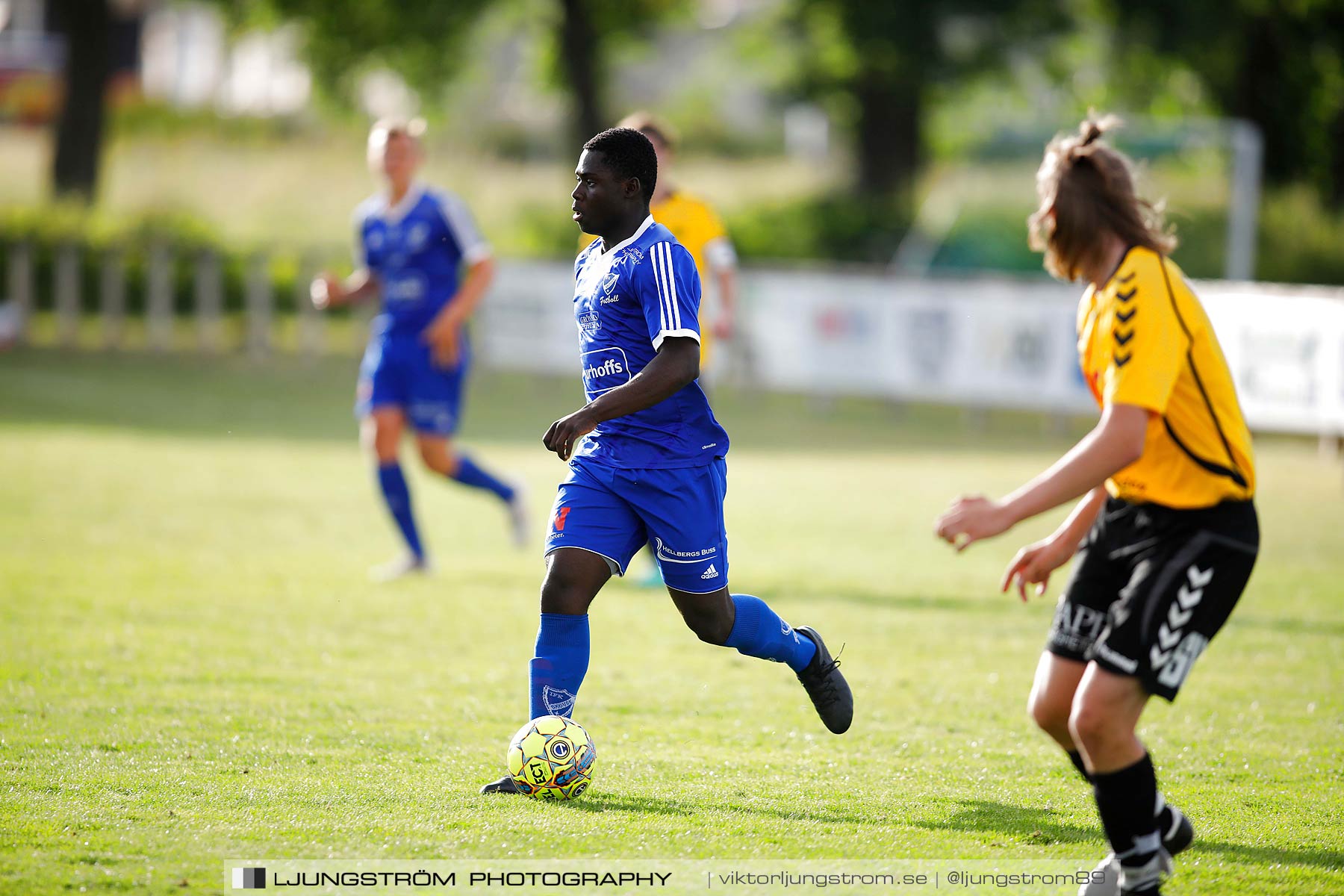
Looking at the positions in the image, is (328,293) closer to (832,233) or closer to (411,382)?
(411,382)

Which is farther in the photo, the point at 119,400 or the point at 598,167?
the point at 119,400

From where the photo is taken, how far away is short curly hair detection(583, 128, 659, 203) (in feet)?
15.9

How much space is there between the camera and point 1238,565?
151 inches

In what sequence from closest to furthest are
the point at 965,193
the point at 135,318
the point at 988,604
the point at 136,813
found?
1. the point at 136,813
2. the point at 988,604
3. the point at 135,318
4. the point at 965,193

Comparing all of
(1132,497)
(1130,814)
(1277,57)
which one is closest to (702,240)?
(1132,497)

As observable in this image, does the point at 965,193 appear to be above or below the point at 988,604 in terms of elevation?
above

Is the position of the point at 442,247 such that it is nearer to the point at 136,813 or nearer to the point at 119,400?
the point at 136,813

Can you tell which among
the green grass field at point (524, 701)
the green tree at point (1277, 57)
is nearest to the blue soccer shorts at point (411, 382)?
the green grass field at point (524, 701)

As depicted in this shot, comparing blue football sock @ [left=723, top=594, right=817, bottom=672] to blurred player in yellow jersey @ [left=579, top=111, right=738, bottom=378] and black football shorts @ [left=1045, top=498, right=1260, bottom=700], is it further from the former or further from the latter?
blurred player in yellow jersey @ [left=579, top=111, right=738, bottom=378]

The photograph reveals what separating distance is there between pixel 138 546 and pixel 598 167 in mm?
6222

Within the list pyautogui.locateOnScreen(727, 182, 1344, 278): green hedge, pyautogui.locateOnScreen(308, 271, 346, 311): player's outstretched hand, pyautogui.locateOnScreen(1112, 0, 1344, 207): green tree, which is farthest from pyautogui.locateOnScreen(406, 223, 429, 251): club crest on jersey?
pyautogui.locateOnScreen(1112, 0, 1344, 207): green tree

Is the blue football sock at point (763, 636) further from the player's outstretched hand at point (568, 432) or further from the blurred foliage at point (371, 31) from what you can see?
the blurred foliage at point (371, 31)

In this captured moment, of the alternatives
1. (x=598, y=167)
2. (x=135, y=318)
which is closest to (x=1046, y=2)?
(x=135, y=318)

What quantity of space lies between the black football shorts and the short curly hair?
6.20ft
